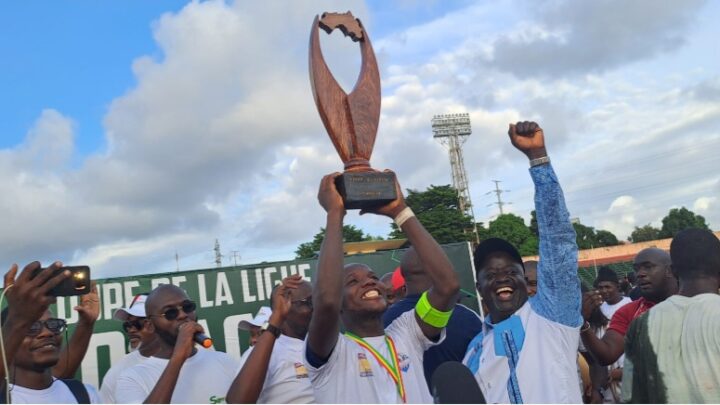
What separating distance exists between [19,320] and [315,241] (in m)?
37.4

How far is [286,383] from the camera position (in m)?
3.31

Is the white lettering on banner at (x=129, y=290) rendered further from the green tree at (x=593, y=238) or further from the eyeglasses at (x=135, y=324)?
the green tree at (x=593, y=238)

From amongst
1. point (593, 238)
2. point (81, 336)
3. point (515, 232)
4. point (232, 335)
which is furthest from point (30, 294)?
point (593, 238)

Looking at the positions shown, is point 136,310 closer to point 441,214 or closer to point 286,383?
point 286,383

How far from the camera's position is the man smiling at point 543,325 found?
9.05ft

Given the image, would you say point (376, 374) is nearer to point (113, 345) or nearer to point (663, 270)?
point (663, 270)

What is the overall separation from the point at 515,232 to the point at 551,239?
167 ft

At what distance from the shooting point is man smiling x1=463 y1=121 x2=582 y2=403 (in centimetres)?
276

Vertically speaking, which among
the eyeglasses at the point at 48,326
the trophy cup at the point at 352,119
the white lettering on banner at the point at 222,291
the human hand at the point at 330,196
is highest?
the trophy cup at the point at 352,119

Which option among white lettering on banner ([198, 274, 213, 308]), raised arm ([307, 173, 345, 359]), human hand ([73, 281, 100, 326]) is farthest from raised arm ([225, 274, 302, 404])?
white lettering on banner ([198, 274, 213, 308])

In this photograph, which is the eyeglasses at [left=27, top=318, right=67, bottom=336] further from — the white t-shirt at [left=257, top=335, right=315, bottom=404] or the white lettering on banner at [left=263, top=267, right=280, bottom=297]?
the white lettering on banner at [left=263, top=267, right=280, bottom=297]

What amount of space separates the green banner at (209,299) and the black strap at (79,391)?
15.7 ft

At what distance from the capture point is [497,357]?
2896 mm

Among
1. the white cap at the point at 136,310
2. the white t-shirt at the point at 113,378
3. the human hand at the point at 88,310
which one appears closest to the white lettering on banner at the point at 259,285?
the white cap at the point at 136,310
